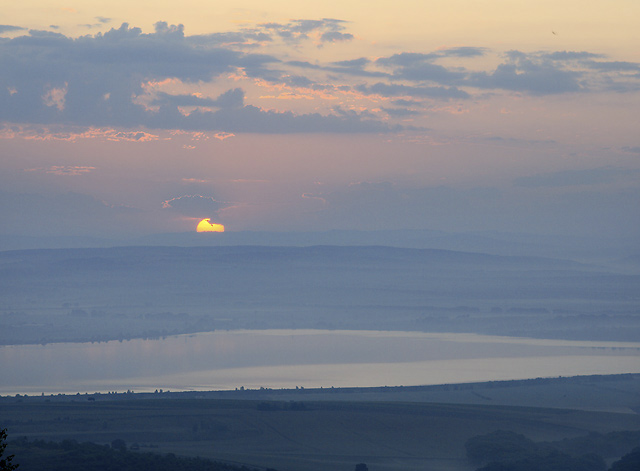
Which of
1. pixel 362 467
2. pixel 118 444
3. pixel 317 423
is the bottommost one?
pixel 362 467

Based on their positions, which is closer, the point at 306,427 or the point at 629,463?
the point at 629,463

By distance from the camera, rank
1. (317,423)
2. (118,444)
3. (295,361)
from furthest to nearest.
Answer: (295,361) → (317,423) → (118,444)

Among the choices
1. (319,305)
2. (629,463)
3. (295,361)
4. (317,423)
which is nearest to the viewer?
(629,463)

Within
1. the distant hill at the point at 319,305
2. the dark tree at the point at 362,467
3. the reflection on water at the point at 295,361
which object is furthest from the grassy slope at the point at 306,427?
the distant hill at the point at 319,305

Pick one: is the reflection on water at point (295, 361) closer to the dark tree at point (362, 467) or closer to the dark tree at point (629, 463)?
the dark tree at point (362, 467)

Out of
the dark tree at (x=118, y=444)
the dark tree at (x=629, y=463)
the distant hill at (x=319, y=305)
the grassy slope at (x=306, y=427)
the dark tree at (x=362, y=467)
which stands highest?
the distant hill at (x=319, y=305)

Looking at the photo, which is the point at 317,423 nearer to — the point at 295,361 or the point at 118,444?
the point at 118,444

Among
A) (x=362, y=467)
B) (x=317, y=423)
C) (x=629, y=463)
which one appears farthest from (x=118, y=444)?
(x=629, y=463)

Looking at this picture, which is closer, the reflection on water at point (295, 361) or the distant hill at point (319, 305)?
the reflection on water at point (295, 361)
